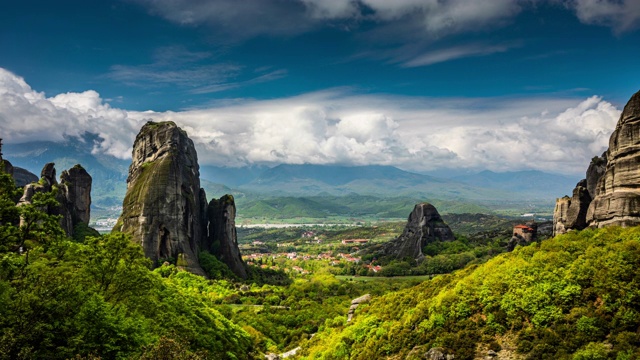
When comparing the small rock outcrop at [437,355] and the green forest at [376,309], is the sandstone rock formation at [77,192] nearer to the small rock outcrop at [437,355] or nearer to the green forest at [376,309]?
the green forest at [376,309]

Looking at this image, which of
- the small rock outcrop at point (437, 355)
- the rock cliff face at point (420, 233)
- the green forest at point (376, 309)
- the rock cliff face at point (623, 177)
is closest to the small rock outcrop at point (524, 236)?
the rock cliff face at point (623, 177)

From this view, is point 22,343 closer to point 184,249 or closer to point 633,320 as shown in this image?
point 633,320

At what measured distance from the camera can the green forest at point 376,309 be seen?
21.2 m

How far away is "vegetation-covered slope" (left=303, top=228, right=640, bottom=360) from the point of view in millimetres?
22656

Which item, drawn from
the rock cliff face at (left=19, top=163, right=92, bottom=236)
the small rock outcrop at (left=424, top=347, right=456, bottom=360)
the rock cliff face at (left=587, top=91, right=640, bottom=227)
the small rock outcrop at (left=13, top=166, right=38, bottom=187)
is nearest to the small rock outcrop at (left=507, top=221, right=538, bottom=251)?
the rock cliff face at (left=587, top=91, right=640, bottom=227)

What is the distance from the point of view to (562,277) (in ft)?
90.1

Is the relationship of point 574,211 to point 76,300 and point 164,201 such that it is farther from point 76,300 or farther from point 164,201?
point 164,201

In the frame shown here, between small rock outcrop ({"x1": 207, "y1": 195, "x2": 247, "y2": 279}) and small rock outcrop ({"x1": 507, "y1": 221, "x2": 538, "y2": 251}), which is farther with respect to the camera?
small rock outcrop ({"x1": 207, "y1": 195, "x2": 247, "y2": 279})

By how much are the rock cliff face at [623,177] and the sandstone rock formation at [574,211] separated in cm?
713

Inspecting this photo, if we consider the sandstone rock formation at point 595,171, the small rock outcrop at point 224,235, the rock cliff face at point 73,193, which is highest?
the sandstone rock formation at point 595,171

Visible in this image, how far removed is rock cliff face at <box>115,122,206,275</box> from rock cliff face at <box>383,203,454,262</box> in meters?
71.8

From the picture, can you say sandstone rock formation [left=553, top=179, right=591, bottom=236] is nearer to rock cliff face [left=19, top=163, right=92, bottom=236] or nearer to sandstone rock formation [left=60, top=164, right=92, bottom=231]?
rock cliff face [left=19, top=163, right=92, bottom=236]

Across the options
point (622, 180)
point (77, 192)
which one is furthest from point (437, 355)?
point (77, 192)

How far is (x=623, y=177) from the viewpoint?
37125mm
